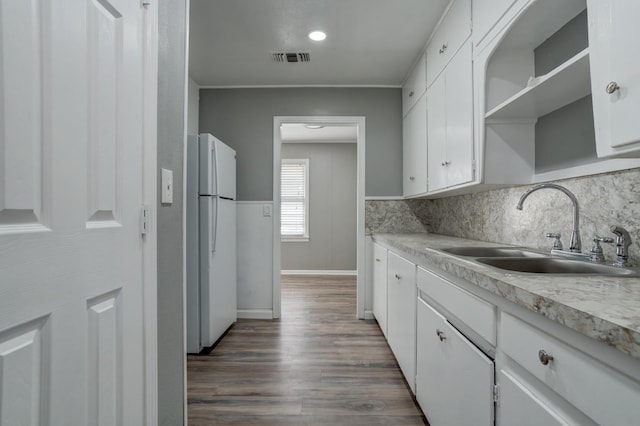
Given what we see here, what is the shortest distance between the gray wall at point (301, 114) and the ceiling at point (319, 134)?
140cm

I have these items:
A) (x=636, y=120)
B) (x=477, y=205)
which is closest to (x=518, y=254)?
(x=477, y=205)

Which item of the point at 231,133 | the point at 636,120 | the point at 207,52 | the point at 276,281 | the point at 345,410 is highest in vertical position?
the point at 207,52

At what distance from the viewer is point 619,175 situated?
1251 millimetres

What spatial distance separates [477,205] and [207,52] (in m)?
2.47

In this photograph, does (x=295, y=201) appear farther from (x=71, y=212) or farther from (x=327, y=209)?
(x=71, y=212)

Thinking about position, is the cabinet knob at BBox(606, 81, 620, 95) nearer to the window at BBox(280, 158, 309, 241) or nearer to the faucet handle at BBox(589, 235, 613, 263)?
the faucet handle at BBox(589, 235, 613, 263)

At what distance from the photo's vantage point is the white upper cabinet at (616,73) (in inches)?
32.4

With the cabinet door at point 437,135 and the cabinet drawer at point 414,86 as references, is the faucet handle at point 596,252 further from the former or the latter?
the cabinet drawer at point 414,86

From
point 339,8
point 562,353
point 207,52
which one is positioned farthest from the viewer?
point 207,52

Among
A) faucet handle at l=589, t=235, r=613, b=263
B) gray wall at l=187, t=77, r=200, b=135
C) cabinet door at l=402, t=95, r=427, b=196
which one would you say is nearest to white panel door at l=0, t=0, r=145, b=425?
faucet handle at l=589, t=235, r=613, b=263

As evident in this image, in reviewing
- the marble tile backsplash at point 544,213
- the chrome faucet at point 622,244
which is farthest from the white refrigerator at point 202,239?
the chrome faucet at point 622,244

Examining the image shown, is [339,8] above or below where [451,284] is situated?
above

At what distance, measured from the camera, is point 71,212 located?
0.78 meters

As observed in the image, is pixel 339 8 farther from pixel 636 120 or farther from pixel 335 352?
pixel 335 352
